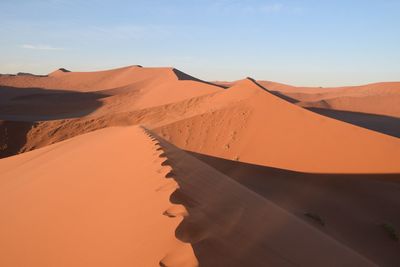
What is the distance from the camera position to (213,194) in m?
4.25

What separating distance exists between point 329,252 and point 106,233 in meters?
2.28

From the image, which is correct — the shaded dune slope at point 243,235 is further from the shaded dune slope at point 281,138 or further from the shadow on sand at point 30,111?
the shadow on sand at point 30,111

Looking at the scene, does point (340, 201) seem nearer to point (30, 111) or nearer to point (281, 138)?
point (281, 138)

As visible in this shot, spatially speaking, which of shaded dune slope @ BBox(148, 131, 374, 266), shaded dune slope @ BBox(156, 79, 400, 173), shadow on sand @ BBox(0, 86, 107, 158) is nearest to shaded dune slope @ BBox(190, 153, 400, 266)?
shaded dune slope @ BBox(156, 79, 400, 173)

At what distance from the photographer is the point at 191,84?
36.3 meters

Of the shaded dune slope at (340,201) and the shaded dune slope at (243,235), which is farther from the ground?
the shaded dune slope at (243,235)

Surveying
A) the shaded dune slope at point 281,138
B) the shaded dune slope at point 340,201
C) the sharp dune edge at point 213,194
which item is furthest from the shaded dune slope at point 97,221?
the shaded dune slope at point 281,138

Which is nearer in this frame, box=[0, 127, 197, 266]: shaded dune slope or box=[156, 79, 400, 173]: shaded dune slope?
box=[0, 127, 197, 266]: shaded dune slope

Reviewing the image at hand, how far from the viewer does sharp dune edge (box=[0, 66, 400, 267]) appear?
8.38ft

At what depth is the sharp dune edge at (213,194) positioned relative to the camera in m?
2.55

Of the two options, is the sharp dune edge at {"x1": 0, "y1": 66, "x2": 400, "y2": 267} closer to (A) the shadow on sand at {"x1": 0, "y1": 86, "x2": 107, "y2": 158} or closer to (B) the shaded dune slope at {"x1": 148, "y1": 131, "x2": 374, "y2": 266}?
(B) the shaded dune slope at {"x1": 148, "y1": 131, "x2": 374, "y2": 266}

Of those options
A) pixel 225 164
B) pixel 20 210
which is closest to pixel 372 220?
pixel 225 164

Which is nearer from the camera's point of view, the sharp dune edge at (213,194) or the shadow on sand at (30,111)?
the sharp dune edge at (213,194)

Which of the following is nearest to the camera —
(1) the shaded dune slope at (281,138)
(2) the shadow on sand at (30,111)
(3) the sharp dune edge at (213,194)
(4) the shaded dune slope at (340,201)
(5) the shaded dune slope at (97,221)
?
(5) the shaded dune slope at (97,221)
